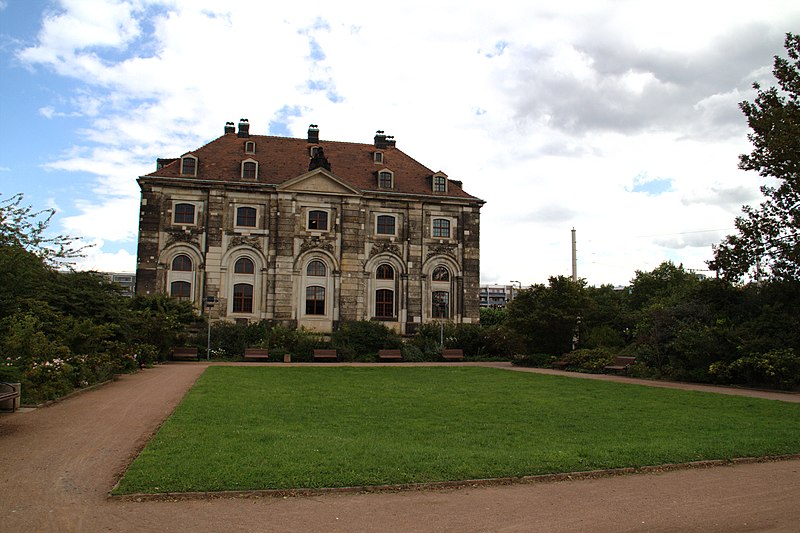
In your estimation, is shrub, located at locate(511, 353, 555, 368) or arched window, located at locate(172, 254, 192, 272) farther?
arched window, located at locate(172, 254, 192, 272)

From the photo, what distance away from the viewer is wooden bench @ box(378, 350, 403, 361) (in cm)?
4000

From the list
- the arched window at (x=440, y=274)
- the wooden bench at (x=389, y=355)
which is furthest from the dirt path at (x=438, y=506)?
the arched window at (x=440, y=274)

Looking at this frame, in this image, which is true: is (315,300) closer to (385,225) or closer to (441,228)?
(385,225)

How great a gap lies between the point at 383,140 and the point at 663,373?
34040 mm

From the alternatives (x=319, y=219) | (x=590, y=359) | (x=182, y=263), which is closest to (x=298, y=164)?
(x=319, y=219)

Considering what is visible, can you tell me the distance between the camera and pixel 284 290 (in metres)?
45.8

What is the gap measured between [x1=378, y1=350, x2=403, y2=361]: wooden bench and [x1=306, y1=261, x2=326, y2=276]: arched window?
9.29m

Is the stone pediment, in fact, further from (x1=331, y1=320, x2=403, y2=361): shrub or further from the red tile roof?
(x1=331, y1=320, x2=403, y2=361): shrub

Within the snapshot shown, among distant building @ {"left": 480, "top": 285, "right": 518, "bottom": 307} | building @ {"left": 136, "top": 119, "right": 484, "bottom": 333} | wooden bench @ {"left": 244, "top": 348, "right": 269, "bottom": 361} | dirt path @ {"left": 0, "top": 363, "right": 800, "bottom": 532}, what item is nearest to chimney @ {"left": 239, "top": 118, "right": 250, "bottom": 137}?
building @ {"left": 136, "top": 119, "right": 484, "bottom": 333}

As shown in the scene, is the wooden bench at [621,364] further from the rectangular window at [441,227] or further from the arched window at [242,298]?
the arched window at [242,298]

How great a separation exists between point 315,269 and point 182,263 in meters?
9.10

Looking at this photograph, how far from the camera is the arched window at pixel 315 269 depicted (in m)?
46.8

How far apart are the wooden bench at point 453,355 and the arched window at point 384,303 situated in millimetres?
7686

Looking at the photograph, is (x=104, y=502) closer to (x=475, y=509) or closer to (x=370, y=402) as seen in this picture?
(x=475, y=509)
